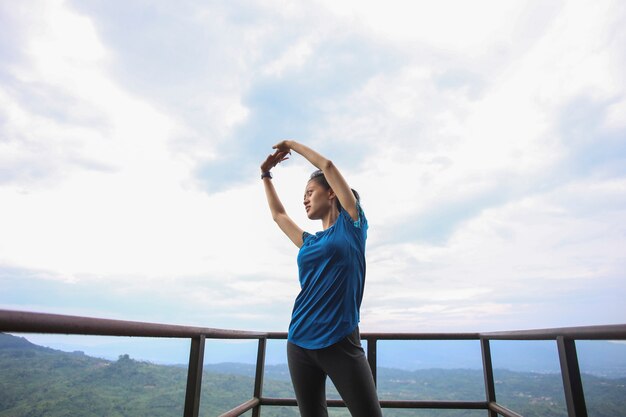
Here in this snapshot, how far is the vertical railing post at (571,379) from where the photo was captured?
126 cm

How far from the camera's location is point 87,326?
3.13 feet

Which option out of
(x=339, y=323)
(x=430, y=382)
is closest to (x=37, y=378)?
(x=339, y=323)

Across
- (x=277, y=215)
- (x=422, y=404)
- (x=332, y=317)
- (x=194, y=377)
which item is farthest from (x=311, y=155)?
(x=422, y=404)

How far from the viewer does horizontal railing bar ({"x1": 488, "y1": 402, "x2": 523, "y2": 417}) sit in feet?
6.66

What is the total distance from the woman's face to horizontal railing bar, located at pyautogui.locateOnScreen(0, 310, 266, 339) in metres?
0.74

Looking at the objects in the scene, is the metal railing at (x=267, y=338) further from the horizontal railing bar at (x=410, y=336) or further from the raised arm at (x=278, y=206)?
the raised arm at (x=278, y=206)

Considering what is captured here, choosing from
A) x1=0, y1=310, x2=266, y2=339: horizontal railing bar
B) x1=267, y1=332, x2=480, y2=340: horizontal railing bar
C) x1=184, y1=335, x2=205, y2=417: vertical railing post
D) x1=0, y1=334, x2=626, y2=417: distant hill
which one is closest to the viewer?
x1=0, y1=310, x2=266, y2=339: horizontal railing bar

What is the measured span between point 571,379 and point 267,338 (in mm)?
1862

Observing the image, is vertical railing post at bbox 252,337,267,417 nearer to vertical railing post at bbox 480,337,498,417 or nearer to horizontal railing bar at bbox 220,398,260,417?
horizontal railing bar at bbox 220,398,260,417

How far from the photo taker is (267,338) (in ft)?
8.64

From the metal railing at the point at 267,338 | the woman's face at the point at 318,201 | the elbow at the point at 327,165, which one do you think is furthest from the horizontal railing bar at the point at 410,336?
the elbow at the point at 327,165

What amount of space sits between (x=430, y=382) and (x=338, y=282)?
49.8 m

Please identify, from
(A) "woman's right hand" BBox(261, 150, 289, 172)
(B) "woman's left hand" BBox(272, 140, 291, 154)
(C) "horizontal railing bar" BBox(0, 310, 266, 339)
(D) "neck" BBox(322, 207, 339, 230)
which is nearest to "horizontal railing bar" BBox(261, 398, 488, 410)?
(C) "horizontal railing bar" BBox(0, 310, 266, 339)

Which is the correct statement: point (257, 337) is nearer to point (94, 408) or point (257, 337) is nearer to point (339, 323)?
point (94, 408)
